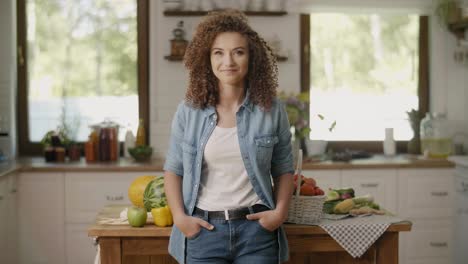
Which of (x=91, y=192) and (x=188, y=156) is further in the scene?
(x=91, y=192)

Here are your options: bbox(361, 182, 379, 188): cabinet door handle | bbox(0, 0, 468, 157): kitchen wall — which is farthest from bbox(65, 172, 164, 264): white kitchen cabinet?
bbox(361, 182, 379, 188): cabinet door handle

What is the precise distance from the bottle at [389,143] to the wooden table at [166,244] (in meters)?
2.53

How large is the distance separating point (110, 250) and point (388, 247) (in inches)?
41.3

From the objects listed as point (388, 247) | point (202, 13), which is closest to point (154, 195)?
point (388, 247)

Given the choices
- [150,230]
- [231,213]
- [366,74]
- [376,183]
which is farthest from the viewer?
[366,74]

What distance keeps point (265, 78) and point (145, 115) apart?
116 inches

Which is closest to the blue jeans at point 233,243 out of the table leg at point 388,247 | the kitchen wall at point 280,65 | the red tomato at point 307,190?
the red tomato at point 307,190

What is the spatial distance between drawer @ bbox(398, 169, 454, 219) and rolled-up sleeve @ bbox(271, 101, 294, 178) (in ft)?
8.47

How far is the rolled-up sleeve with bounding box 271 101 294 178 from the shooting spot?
7.70 ft

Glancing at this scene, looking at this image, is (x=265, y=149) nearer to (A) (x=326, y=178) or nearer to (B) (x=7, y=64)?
(A) (x=326, y=178)

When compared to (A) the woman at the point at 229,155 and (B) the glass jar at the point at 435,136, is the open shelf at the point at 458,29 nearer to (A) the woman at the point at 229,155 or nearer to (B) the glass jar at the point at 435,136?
(B) the glass jar at the point at 435,136

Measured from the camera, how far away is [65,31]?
17.1 feet

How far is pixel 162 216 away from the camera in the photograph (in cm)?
261

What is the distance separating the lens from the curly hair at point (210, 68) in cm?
229
